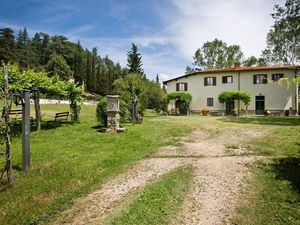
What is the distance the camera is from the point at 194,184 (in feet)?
25.5

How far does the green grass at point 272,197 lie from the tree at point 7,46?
206 feet

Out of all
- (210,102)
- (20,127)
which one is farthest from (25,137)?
(210,102)

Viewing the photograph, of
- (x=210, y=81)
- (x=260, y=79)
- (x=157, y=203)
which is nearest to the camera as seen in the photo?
(x=157, y=203)

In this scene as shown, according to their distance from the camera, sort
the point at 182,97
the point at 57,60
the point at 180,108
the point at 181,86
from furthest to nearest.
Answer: the point at 57,60, the point at 181,86, the point at 180,108, the point at 182,97

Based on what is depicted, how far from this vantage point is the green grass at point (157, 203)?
587 cm

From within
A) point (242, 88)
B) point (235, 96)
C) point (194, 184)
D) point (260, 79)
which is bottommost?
point (194, 184)

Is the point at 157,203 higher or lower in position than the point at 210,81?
lower

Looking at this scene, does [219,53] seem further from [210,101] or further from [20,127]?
[20,127]

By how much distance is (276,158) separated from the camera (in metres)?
10.1

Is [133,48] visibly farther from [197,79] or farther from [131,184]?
[131,184]

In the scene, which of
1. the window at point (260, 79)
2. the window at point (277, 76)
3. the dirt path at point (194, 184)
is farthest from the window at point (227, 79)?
the dirt path at point (194, 184)

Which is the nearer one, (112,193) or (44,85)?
(112,193)

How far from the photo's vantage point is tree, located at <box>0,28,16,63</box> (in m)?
61.9

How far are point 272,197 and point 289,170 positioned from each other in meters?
2.33
